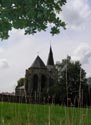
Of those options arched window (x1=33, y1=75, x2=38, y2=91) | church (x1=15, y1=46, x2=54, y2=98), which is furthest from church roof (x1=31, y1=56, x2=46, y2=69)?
arched window (x1=33, y1=75, x2=38, y2=91)

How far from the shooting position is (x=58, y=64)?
109m

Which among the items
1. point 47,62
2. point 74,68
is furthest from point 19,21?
point 47,62

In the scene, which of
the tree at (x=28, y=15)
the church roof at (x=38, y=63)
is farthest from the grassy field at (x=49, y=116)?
the church roof at (x=38, y=63)

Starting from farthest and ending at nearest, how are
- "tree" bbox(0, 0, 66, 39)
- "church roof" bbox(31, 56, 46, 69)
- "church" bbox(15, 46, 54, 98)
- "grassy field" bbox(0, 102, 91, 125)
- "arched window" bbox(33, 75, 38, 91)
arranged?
"church roof" bbox(31, 56, 46, 69) → "arched window" bbox(33, 75, 38, 91) → "church" bbox(15, 46, 54, 98) → "tree" bbox(0, 0, 66, 39) → "grassy field" bbox(0, 102, 91, 125)

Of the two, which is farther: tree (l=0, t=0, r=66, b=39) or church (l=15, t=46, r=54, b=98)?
church (l=15, t=46, r=54, b=98)

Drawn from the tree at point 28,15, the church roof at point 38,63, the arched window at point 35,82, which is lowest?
the tree at point 28,15

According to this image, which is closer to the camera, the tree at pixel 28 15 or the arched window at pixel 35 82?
the tree at pixel 28 15

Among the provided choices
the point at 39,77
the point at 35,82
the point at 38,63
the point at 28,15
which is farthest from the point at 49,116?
the point at 38,63

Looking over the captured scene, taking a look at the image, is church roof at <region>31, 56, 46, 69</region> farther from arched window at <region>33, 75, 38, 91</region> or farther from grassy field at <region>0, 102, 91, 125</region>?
grassy field at <region>0, 102, 91, 125</region>

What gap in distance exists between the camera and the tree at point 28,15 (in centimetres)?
1087

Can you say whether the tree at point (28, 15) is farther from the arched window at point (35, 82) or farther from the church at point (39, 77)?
the arched window at point (35, 82)

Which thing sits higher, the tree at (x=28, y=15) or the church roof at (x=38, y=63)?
the church roof at (x=38, y=63)

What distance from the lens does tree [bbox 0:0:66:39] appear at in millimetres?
10869

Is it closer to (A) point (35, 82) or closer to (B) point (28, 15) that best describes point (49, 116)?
(B) point (28, 15)
